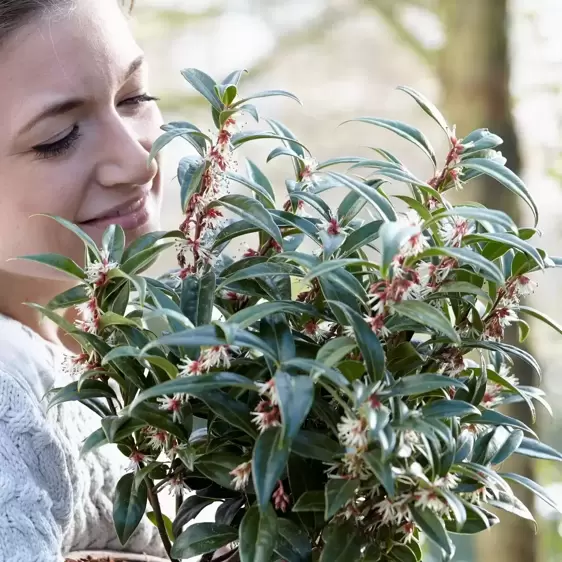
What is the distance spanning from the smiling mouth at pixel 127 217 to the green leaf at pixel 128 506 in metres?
0.29

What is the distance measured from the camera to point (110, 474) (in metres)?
1.04

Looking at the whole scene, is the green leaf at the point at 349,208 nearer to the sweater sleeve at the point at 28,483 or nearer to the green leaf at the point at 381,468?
the green leaf at the point at 381,468

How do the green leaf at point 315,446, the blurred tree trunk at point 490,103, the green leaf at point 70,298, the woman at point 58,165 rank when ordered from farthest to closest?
1. the blurred tree trunk at point 490,103
2. the woman at point 58,165
3. the green leaf at point 70,298
4. the green leaf at point 315,446

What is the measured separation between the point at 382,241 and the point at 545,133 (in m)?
1.61

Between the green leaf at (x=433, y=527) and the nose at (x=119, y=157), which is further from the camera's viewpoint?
the nose at (x=119, y=157)

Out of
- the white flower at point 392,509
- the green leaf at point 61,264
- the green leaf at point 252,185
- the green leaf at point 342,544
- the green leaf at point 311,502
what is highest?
the green leaf at point 252,185

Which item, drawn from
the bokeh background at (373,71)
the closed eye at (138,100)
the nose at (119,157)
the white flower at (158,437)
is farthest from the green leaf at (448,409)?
the bokeh background at (373,71)

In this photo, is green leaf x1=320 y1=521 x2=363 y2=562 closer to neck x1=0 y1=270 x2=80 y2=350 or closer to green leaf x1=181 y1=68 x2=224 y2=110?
green leaf x1=181 y1=68 x2=224 y2=110

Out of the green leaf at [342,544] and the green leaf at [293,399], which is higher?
the green leaf at [293,399]

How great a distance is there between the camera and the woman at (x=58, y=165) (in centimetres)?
87

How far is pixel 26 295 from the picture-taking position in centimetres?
107

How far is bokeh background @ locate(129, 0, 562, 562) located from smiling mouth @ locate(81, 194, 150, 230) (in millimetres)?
972

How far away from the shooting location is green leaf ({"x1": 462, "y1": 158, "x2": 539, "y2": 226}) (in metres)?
0.69

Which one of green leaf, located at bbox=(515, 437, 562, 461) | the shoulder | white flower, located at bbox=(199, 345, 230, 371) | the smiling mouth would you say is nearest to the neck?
the shoulder
